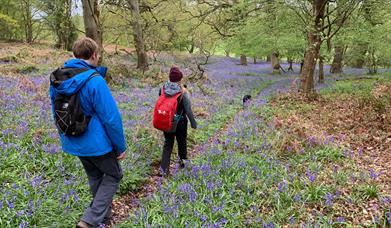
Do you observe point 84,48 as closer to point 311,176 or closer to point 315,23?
point 311,176

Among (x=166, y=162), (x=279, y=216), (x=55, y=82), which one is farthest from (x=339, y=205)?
(x=55, y=82)

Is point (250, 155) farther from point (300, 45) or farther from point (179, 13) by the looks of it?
point (179, 13)

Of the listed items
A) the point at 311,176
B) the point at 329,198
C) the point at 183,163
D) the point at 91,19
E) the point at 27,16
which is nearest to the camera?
the point at 329,198

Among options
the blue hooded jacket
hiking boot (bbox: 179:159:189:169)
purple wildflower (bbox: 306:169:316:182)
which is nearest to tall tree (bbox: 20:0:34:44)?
hiking boot (bbox: 179:159:189:169)

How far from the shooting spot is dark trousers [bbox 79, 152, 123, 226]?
4254 mm

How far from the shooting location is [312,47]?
1264 centimetres

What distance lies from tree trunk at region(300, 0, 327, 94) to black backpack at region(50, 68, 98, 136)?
1049cm

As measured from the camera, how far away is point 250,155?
7.04 metres

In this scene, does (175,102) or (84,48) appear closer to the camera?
(84,48)

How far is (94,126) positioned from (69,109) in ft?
1.18

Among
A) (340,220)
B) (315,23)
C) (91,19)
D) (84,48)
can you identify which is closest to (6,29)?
(91,19)

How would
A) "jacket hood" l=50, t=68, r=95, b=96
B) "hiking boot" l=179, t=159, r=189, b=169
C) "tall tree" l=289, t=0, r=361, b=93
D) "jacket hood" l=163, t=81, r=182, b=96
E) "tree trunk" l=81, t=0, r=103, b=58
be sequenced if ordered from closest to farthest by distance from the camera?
Result: "jacket hood" l=50, t=68, r=95, b=96, "jacket hood" l=163, t=81, r=182, b=96, "hiking boot" l=179, t=159, r=189, b=169, "tall tree" l=289, t=0, r=361, b=93, "tree trunk" l=81, t=0, r=103, b=58

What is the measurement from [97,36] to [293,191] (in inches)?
425

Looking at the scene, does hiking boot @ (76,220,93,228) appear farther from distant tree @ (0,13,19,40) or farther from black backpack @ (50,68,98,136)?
distant tree @ (0,13,19,40)
